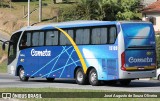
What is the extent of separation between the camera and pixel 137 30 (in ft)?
84.7

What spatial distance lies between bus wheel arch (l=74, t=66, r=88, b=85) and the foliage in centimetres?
3512

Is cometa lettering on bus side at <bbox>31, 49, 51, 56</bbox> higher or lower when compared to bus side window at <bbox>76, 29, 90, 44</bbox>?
lower

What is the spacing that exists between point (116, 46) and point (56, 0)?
6299 centimetres

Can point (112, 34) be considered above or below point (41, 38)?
above

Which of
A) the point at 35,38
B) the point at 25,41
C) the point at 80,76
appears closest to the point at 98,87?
the point at 80,76

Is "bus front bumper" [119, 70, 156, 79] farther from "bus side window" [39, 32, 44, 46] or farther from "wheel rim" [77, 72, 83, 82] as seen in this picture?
"bus side window" [39, 32, 44, 46]

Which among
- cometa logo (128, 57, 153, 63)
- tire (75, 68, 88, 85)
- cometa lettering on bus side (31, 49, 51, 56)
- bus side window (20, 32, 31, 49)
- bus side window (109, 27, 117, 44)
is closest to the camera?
cometa logo (128, 57, 153, 63)

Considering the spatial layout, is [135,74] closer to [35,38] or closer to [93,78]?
[93,78]

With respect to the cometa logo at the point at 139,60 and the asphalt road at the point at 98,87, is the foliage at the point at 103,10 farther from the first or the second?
the cometa logo at the point at 139,60

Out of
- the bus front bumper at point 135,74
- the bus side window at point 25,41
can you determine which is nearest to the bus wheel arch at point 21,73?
the bus side window at point 25,41

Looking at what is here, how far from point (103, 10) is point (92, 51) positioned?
Answer: 38.6 m

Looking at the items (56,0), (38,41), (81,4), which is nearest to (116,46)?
(38,41)

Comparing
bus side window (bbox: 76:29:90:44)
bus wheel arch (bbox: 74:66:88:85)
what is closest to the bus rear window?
bus side window (bbox: 76:29:90:44)

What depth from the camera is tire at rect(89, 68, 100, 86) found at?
26672 mm
